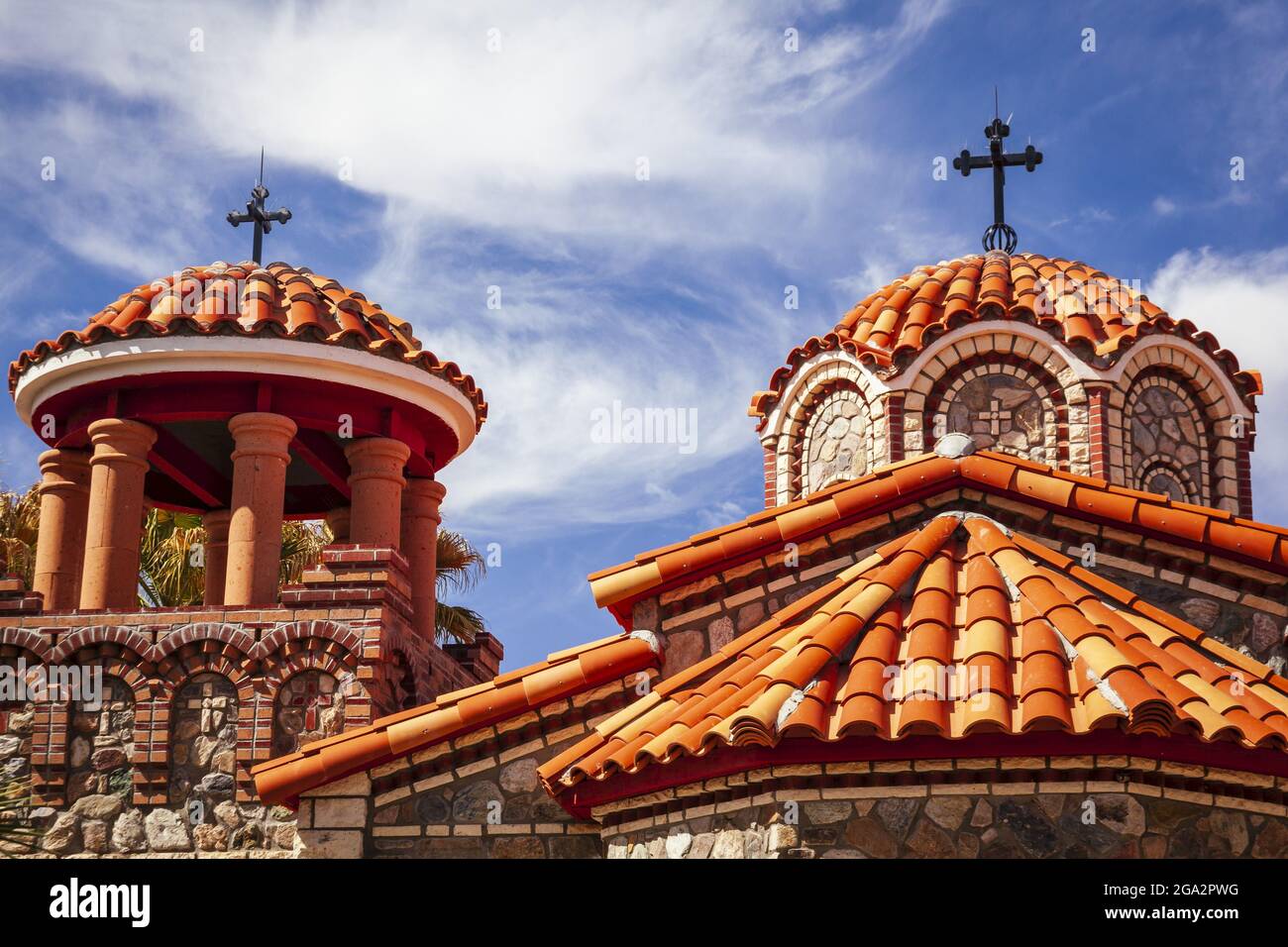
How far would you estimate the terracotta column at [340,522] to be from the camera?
17.2 metres

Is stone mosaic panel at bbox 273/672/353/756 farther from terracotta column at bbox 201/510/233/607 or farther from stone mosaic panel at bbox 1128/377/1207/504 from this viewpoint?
stone mosaic panel at bbox 1128/377/1207/504

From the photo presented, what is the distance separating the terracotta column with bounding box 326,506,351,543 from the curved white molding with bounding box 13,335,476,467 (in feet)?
7.71

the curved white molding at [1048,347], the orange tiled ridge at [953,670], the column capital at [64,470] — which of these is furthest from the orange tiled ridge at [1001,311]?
the column capital at [64,470]

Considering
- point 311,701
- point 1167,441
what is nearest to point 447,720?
point 311,701

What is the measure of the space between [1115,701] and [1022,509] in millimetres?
2977

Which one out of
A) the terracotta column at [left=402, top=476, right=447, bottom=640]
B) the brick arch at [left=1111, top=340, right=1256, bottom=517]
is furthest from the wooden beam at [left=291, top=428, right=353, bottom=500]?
the brick arch at [left=1111, top=340, right=1256, bottom=517]

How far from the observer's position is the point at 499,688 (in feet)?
38.1

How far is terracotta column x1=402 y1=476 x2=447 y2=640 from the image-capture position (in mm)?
16266

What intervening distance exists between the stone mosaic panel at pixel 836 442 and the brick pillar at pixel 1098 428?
1904 millimetres

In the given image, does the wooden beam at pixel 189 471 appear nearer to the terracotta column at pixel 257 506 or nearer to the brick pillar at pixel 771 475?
the terracotta column at pixel 257 506

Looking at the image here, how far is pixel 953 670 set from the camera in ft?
31.0
